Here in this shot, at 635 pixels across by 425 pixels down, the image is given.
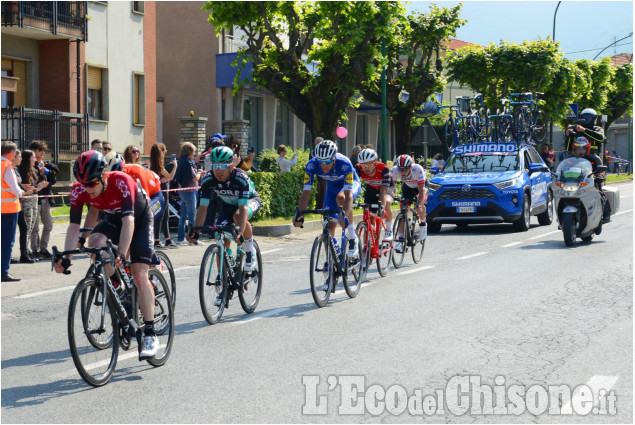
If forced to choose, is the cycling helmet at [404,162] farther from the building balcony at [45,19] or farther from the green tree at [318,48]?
the building balcony at [45,19]

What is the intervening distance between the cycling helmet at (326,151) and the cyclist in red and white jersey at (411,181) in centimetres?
350

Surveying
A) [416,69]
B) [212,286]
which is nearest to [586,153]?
[212,286]

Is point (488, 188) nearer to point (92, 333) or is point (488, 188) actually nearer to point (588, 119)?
point (588, 119)

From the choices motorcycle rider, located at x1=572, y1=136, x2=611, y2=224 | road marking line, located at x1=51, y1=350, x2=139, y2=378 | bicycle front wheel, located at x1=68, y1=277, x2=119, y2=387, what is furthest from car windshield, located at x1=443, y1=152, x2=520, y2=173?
bicycle front wheel, located at x1=68, y1=277, x2=119, y2=387

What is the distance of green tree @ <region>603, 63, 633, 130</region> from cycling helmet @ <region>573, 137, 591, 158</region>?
5520 centimetres

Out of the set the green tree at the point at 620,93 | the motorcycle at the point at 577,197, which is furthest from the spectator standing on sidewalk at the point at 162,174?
the green tree at the point at 620,93

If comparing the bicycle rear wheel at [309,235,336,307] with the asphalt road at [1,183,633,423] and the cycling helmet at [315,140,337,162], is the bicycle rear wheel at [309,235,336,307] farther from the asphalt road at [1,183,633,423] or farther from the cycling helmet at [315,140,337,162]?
the cycling helmet at [315,140,337,162]

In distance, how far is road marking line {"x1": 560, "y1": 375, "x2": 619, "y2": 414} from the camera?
6300 mm

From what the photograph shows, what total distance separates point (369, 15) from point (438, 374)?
18911 millimetres

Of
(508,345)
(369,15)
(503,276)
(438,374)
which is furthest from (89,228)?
(369,15)

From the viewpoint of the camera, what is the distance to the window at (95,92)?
27781 millimetres

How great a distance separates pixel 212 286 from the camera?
9367mm

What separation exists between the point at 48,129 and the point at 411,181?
1373 cm

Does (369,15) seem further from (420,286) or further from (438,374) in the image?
(438,374)
